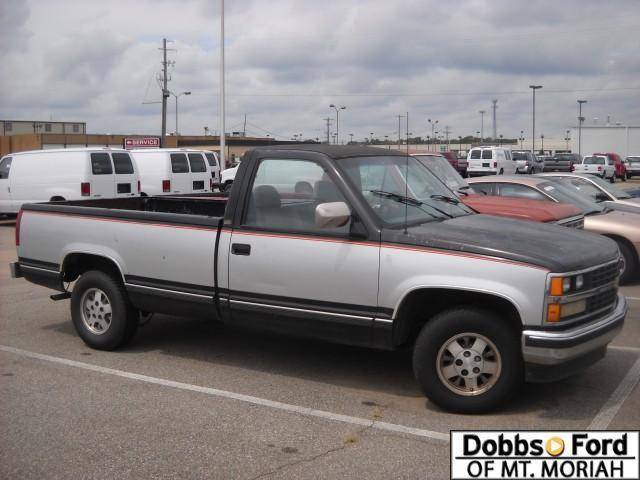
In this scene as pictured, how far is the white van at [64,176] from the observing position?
18.2 m

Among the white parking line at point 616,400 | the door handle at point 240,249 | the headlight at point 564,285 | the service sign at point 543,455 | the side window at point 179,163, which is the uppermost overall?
the side window at point 179,163

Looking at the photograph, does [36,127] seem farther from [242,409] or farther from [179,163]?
[242,409]

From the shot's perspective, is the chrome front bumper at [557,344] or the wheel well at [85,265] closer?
the chrome front bumper at [557,344]

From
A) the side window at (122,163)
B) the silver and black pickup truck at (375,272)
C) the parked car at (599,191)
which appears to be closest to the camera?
the silver and black pickup truck at (375,272)

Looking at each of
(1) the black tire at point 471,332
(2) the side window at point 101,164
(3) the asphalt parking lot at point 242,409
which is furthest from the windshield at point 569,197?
(2) the side window at point 101,164

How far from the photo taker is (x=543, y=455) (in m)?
4.16

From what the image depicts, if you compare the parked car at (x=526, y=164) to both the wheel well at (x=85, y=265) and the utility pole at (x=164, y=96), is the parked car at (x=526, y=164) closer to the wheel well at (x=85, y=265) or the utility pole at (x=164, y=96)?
the utility pole at (x=164, y=96)

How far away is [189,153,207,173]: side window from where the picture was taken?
904 inches

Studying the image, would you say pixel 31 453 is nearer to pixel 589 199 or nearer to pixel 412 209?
pixel 412 209

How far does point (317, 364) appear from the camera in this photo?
6395mm

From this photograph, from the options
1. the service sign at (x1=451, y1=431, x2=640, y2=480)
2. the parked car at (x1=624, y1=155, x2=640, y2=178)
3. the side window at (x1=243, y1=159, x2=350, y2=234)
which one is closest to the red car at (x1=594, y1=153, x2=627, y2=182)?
the parked car at (x1=624, y1=155, x2=640, y2=178)

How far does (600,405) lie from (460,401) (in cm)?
108

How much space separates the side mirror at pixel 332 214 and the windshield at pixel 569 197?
6795 mm

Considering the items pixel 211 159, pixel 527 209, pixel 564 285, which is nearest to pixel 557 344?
pixel 564 285
